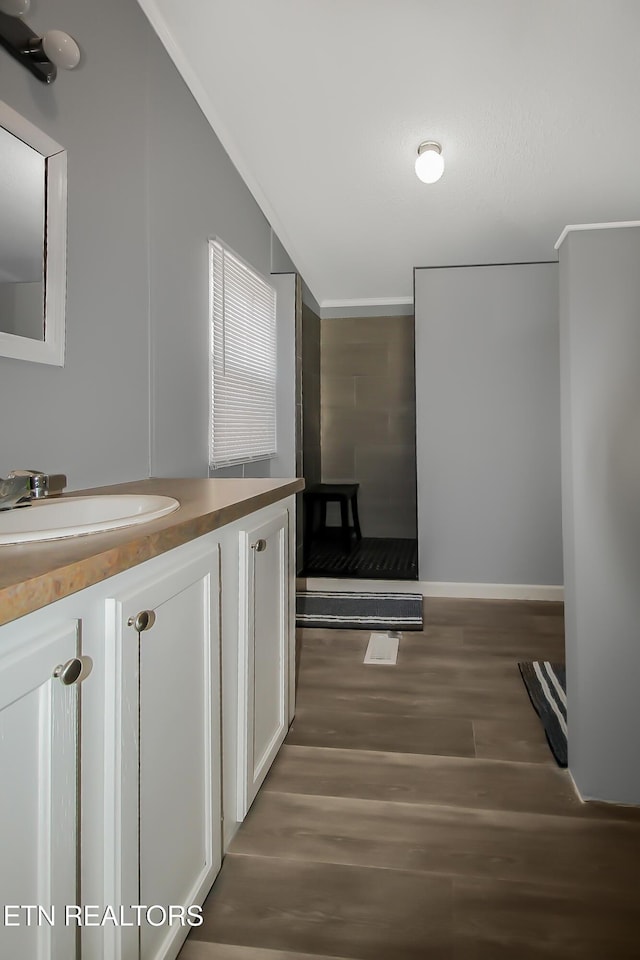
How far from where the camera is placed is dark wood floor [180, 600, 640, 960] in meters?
1.29

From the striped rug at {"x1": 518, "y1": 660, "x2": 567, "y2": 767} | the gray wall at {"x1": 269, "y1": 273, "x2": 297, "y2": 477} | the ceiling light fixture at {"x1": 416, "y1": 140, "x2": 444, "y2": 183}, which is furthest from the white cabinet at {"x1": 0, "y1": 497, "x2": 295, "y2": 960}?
the gray wall at {"x1": 269, "y1": 273, "x2": 297, "y2": 477}

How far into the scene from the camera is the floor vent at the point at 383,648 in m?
2.93

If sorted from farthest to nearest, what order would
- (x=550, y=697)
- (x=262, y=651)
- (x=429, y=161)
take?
(x=429, y=161)
(x=550, y=697)
(x=262, y=651)

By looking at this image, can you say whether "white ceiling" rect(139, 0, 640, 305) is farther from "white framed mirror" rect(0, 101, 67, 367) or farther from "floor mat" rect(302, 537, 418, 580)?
"floor mat" rect(302, 537, 418, 580)

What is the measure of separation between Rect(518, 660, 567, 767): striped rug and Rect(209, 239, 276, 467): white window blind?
5.38ft

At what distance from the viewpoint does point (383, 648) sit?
3.10 metres

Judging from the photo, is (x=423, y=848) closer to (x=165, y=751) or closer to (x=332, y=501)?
(x=165, y=751)

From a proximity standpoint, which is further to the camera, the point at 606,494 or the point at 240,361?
the point at 240,361

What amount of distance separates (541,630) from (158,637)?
9.25 ft

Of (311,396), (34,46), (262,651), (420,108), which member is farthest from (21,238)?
(311,396)

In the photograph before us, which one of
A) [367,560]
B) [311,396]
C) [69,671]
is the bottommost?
[367,560]

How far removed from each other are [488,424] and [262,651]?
9.35 feet

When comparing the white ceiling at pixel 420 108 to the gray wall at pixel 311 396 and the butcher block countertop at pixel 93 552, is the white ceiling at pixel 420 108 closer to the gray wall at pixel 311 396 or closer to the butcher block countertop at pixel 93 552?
the gray wall at pixel 311 396

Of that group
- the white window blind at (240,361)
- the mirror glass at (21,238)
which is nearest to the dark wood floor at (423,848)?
the white window blind at (240,361)
